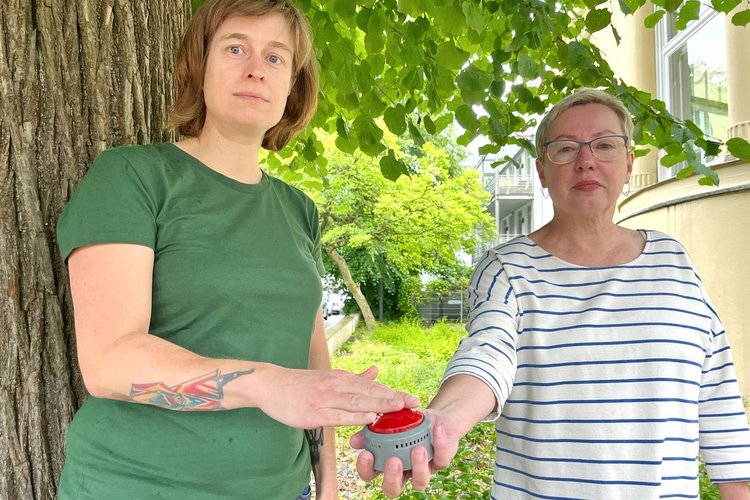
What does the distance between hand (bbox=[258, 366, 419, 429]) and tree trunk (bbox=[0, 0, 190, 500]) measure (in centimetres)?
85

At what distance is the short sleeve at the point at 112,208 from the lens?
123 centimetres

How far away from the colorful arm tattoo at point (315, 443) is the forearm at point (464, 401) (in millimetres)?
519

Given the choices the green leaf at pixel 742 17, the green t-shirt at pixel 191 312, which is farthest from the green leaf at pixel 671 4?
the green t-shirt at pixel 191 312

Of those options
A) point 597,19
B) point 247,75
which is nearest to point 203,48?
point 247,75

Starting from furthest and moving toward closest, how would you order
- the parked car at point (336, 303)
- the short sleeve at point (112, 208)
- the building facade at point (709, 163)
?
the parked car at point (336, 303) < the building facade at point (709, 163) < the short sleeve at point (112, 208)

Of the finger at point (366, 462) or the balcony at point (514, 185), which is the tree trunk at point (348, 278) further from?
the finger at point (366, 462)

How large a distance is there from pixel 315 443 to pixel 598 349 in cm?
86

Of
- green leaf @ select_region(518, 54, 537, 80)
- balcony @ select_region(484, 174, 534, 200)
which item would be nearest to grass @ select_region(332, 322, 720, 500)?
green leaf @ select_region(518, 54, 537, 80)

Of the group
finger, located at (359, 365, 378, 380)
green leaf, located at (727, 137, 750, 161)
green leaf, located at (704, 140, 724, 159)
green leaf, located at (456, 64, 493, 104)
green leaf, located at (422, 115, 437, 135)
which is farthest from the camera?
green leaf, located at (422, 115, 437, 135)

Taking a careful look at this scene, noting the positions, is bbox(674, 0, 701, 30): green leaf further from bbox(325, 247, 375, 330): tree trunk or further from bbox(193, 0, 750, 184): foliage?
bbox(325, 247, 375, 330): tree trunk

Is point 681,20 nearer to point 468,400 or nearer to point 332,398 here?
point 468,400

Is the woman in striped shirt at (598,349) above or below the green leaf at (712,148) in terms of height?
below

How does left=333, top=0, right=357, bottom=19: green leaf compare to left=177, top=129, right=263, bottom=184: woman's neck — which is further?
left=333, top=0, right=357, bottom=19: green leaf

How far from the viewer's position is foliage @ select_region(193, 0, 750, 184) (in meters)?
2.47
